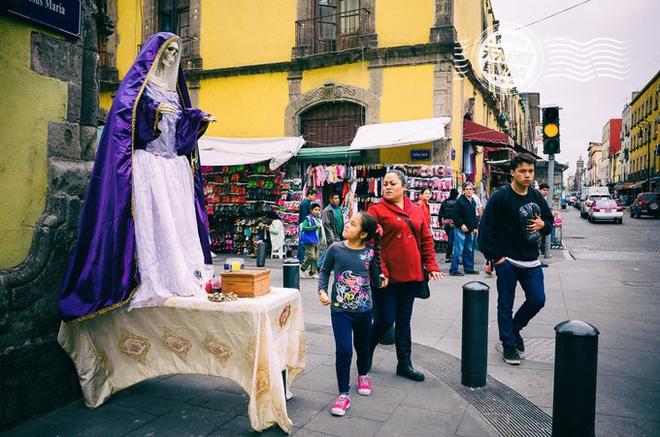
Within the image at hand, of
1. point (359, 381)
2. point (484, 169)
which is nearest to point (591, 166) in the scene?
point (484, 169)

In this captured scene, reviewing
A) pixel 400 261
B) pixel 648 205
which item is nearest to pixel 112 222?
pixel 400 261

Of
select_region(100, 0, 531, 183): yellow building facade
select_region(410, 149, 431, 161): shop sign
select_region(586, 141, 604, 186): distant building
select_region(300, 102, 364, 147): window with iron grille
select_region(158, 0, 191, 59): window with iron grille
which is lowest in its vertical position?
select_region(410, 149, 431, 161): shop sign

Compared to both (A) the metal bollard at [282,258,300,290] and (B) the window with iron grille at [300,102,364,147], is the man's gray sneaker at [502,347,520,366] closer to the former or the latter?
(A) the metal bollard at [282,258,300,290]

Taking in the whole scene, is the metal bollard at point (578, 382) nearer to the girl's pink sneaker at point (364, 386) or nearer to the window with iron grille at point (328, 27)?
the girl's pink sneaker at point (364, 386)

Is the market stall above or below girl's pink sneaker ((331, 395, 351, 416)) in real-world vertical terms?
above

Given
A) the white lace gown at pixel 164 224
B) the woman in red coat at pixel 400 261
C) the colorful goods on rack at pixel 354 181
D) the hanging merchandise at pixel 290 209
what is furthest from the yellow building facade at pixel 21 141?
the hanging merchandise at pixel 290 209

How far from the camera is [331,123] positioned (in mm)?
15211

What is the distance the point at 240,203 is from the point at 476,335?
11262mm

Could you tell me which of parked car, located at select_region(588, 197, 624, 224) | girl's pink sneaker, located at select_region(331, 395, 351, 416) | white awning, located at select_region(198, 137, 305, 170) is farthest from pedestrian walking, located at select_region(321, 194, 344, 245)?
parked car, located at select_region(588, 197, 624, 224)

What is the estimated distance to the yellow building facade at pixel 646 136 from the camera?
50.7 metres

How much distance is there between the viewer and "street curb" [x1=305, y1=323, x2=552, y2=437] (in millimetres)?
3572

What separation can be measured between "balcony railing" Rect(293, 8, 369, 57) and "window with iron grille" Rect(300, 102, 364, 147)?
174 centimetres

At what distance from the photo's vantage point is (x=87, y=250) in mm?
3707

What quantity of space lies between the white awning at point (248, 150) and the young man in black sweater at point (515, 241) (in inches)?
359
